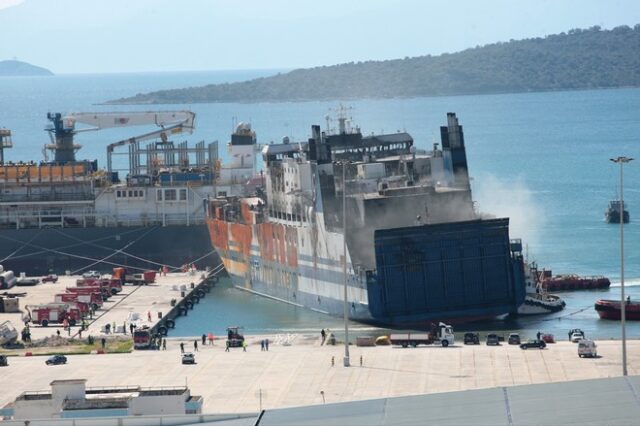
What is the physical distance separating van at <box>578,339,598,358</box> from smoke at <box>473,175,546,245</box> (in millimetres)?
30199

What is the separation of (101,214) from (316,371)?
36394 mm

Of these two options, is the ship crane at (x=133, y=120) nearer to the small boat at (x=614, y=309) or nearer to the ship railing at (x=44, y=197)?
the ship railing at (x=44, y=197)

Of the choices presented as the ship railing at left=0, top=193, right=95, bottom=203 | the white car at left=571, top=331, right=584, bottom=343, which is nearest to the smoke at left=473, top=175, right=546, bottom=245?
the ship railing at left=0, top=193, right=95, bottom=203

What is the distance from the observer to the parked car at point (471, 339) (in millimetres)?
60312

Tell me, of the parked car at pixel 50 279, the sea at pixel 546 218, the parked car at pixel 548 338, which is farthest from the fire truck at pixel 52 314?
the parked car at pixel 548 338

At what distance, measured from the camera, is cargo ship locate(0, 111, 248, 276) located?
8638 centimetres

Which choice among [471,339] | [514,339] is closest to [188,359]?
[471,339]

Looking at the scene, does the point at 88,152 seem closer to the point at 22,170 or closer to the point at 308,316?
the point at 22,170

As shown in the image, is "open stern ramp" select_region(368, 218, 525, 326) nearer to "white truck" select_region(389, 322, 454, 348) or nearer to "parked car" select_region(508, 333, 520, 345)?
"white truck" select_region(389, 322, 454, 348)

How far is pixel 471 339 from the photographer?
6053cm

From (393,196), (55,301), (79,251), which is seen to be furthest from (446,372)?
(79,251)

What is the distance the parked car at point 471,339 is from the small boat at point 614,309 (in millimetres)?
8077

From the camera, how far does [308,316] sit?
70.8 m

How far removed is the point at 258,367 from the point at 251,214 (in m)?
22.8
